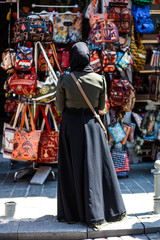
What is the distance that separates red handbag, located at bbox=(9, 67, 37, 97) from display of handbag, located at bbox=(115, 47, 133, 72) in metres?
1.39

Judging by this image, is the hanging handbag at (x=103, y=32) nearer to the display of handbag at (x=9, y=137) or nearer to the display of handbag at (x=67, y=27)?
the display of handbag at (x=67, y=27)

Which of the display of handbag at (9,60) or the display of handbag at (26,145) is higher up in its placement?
the display of handbag at (9,60)

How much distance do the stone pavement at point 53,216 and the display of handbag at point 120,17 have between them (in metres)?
2.66

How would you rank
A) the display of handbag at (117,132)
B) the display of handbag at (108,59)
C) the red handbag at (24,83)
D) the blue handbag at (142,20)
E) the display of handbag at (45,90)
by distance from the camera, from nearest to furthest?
the red handbag at (24,83)
the display of handbag at (45,90)
the display of handbag at (108,59)
the display of handbag at (117,132)
the blue handbag at (142,20)

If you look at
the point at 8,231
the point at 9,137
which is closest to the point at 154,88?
the point at 9,137

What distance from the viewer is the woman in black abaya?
4828 mm

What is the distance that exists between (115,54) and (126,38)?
1.10m

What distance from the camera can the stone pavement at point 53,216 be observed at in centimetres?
478

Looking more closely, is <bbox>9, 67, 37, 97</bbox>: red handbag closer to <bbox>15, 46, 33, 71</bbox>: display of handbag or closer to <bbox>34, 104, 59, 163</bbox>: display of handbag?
<bbox>15, 46, 33, 71</bbox>: display of handbag

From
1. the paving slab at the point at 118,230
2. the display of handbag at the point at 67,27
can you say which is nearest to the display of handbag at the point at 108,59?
the display of handbag at the point at 67,27

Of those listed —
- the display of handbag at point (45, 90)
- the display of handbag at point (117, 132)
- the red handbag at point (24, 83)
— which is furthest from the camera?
the display of handbag at point (117, 132)

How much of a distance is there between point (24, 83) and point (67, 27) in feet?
4.92

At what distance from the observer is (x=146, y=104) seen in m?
8.72

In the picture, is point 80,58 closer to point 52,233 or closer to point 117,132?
point 52,233
